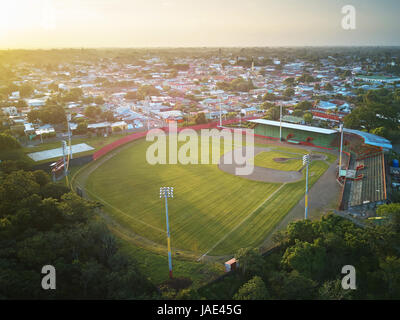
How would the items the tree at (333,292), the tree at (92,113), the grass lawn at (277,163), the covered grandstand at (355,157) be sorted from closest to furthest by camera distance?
the tree at (333,292) → the covered grandstand at (355,157) → the grass lawn at (277,163) → the tree at (92,113)

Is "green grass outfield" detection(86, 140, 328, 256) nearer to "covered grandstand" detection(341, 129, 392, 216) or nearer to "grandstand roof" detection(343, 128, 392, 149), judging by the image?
"covered grandstand" detection(341, 129, 392, 216)

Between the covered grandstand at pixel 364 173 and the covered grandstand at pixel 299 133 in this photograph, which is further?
the covered grandstand at pixel 299 133

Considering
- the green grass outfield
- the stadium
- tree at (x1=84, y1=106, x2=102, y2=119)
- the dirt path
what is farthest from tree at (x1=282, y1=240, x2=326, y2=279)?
tree at (x1=84, y1=106, x2=102, y2=119)

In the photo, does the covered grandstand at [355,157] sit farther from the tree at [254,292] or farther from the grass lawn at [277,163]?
the tree at [254,292]

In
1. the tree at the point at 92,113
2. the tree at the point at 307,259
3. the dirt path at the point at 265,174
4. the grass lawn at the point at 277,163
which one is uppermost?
the tree at the point at 92,113

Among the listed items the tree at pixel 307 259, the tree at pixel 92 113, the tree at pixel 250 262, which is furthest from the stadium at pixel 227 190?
the tree at pixel 92 113
